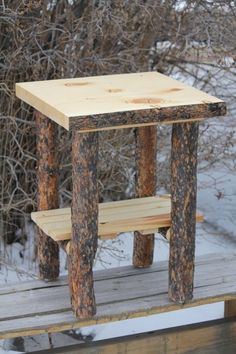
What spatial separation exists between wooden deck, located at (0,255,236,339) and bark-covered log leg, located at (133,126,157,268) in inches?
2.1

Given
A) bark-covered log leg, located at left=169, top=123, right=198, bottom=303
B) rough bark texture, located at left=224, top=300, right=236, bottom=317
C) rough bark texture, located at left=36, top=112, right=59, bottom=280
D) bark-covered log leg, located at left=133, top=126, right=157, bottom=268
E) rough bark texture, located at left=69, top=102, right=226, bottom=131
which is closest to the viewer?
rough bark texture, located at left=69, top=102, right=226, bottom=131

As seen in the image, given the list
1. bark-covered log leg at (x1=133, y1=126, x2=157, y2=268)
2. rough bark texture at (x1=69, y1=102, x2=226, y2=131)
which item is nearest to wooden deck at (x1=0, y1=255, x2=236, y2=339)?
bark-covered log leg at (x1=133, y1=126, x2=157, y2=268)

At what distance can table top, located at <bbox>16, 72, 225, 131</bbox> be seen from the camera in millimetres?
2252

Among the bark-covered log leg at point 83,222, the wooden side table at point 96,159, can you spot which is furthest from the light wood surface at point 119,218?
the bark-covered log leg at point 83,222

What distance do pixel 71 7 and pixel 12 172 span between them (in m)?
0.88

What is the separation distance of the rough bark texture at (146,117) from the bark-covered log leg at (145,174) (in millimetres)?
459

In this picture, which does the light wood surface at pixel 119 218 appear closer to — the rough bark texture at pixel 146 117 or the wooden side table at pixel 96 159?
the wooden side table at pixel 96 159

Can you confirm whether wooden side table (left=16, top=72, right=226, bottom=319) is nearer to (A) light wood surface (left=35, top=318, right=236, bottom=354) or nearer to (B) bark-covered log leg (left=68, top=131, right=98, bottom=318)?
(B) bark-covered log leg (left=68, top=131, right=98, bottom=318)

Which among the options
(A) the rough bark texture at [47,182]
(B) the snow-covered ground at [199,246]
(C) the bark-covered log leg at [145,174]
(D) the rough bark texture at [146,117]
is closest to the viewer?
(D) the rough bark texture at [146,117]

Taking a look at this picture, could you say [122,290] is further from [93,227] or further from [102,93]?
[102,93]

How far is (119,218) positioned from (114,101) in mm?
426

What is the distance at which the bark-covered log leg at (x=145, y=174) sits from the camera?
2.83 m

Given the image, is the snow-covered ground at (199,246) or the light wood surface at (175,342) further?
the snow-covered ground at (199,246)

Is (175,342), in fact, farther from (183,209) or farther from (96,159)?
(96,159)
